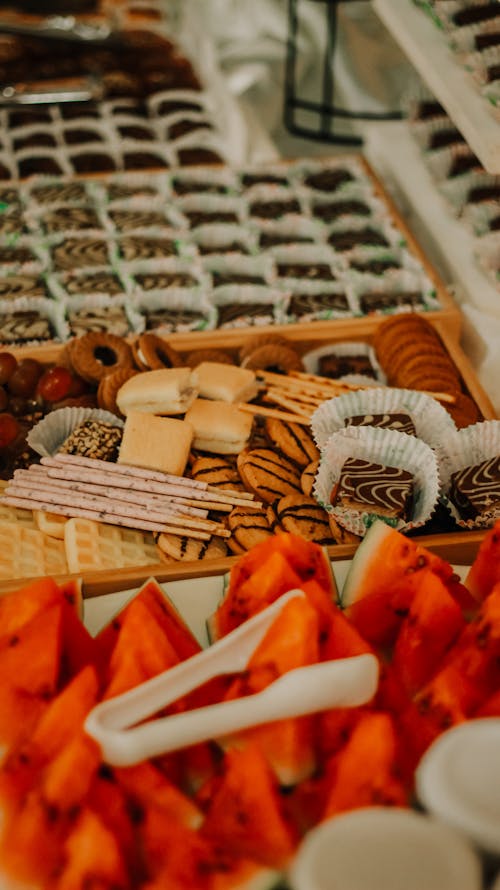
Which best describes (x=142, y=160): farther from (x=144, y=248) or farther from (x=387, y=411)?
(x=387, y=411)

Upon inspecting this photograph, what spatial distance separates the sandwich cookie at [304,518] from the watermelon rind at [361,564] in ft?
0.99

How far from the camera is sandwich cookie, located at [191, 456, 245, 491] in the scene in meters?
2.22

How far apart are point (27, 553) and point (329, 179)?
2153 millimetres

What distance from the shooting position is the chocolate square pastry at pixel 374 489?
6.41 feet

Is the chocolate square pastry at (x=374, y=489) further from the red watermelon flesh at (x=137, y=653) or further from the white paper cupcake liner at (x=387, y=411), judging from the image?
the red watermelon flesh at (x=137, y=653)

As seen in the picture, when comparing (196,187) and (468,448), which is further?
(196,187)

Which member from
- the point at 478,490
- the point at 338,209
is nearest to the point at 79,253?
the point at 338,209

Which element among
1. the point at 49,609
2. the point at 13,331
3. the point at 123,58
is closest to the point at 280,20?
the point at 123,58

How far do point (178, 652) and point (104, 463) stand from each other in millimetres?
782

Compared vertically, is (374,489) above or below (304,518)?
above

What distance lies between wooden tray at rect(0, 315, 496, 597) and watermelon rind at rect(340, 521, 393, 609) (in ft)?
0.70

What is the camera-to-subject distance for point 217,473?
7.35ft

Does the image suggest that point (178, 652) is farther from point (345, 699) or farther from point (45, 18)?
point (45, 18)

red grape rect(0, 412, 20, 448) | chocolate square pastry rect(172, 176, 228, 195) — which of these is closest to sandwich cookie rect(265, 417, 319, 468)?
red grape rect(0, 412, 20, 448)
